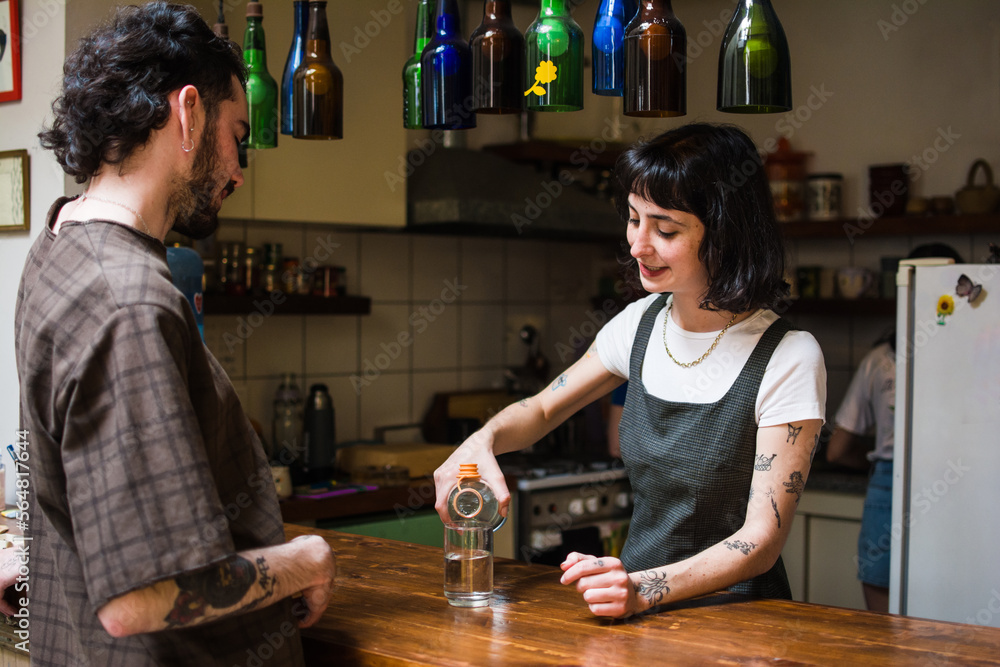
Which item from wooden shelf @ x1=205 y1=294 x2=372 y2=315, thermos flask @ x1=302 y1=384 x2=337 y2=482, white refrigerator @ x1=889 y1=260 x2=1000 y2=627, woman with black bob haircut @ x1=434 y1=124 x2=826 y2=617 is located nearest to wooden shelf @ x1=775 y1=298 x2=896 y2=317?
white refrigerator @ x1=889 y1=260 x2=1000 y2=627

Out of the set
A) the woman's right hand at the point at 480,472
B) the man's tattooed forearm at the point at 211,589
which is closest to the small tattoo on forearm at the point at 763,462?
the woman's right hand at the point at 480,472

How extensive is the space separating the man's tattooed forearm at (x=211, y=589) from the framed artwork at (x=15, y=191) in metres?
1.62

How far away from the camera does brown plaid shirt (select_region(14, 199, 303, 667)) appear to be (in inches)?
35.7

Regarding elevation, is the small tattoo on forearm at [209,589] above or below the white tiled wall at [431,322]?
below

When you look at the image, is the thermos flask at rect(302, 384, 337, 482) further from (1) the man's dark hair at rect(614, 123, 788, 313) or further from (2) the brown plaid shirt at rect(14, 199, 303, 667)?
(2) the brown plaid shirt at rect(14, 199, 303, 667)

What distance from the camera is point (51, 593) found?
113 centimetres

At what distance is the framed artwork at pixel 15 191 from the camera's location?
2.24 m

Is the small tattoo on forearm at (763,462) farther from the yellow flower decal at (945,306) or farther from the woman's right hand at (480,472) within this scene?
the yellow flower decal at (945,306)

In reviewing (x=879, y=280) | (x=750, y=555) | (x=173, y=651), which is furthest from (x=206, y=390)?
(x=879, y=280)

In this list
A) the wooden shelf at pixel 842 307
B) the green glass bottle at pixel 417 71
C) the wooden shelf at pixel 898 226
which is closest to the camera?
the green glass bottle at pixel 417 71

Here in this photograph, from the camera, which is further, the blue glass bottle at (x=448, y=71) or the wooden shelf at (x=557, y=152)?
the wooden shelf at (x=557, y=152)

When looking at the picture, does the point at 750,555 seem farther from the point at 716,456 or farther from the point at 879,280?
the point at 879,280

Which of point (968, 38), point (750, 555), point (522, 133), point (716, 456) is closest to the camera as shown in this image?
point (750, 555)

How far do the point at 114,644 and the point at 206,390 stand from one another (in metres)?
0.30
